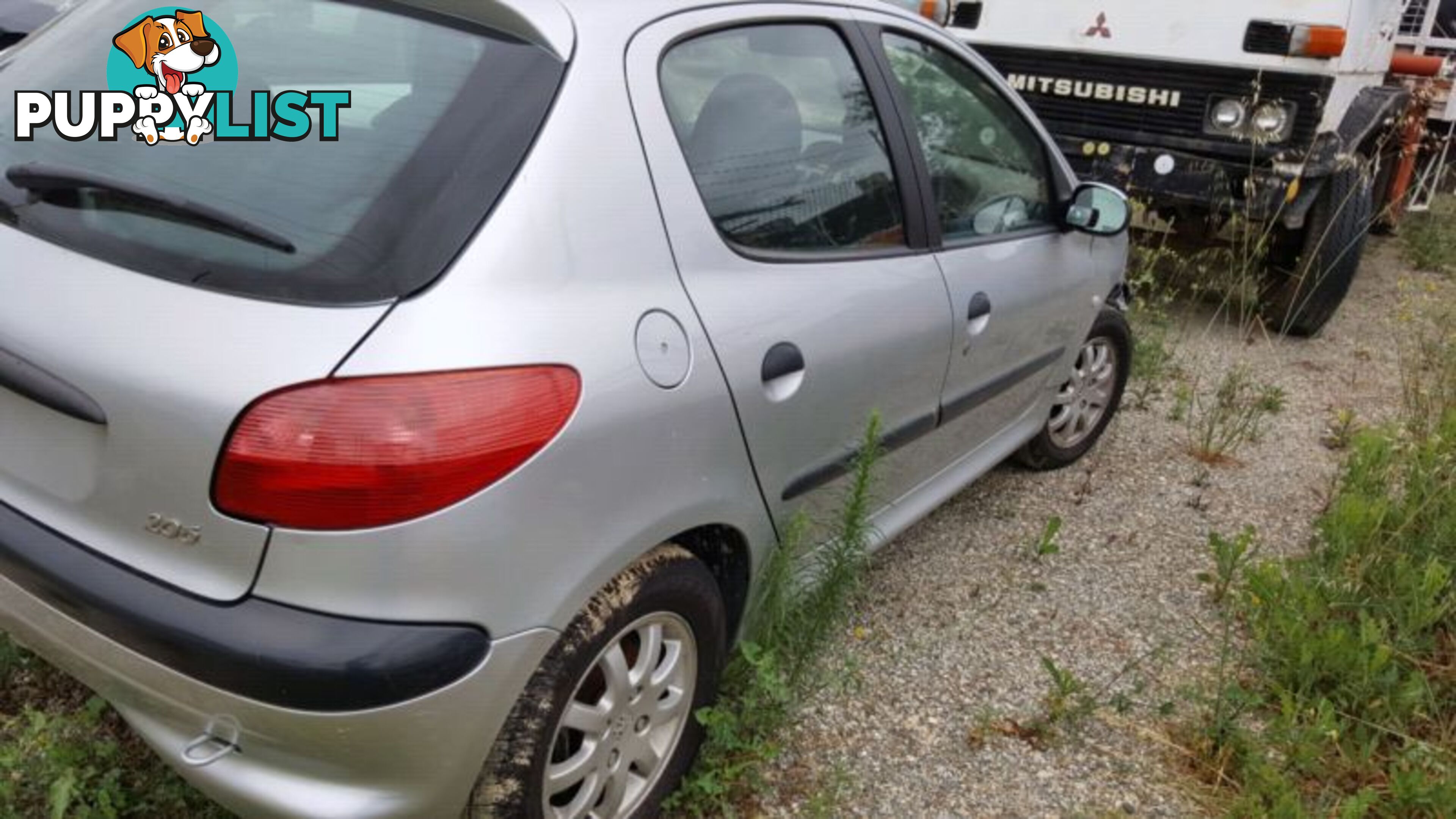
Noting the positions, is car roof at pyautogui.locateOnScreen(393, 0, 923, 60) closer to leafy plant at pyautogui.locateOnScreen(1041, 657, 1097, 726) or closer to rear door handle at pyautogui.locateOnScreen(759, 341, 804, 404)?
rear door handle at pyautogui.locateOnScreen(759, 341, 804, 404)

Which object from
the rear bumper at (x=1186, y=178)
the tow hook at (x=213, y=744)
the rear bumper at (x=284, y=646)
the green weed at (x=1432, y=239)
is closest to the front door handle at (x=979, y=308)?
the rear bumper at (x=284, y=646)

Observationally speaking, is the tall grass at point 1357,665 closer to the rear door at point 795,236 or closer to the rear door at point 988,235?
the rear door at point 988,235

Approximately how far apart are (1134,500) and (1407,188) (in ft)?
16.8

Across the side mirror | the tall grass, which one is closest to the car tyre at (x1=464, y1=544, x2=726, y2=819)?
the tall grass

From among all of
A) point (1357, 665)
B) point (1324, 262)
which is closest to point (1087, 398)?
point (1357, 665)

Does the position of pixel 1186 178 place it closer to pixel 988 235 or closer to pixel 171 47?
pixel 988 235

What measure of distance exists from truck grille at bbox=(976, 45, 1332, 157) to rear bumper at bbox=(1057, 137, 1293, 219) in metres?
0.07

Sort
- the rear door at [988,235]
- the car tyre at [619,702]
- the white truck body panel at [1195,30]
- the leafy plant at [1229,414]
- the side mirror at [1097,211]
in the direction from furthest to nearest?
the white truck body panel at [1195,30] → the leafy plant at [1229,414] → the side mirror at [1097,211] → the rear door at [988,235] → the car tyre at [619,702]

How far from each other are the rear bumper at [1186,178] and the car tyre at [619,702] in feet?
12.9

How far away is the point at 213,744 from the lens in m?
1.65

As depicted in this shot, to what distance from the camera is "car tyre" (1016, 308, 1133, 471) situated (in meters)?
3.99

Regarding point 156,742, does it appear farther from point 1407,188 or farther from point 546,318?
point 1407,188

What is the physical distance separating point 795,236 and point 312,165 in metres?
0.98

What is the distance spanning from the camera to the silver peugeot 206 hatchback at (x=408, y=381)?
1.56m
